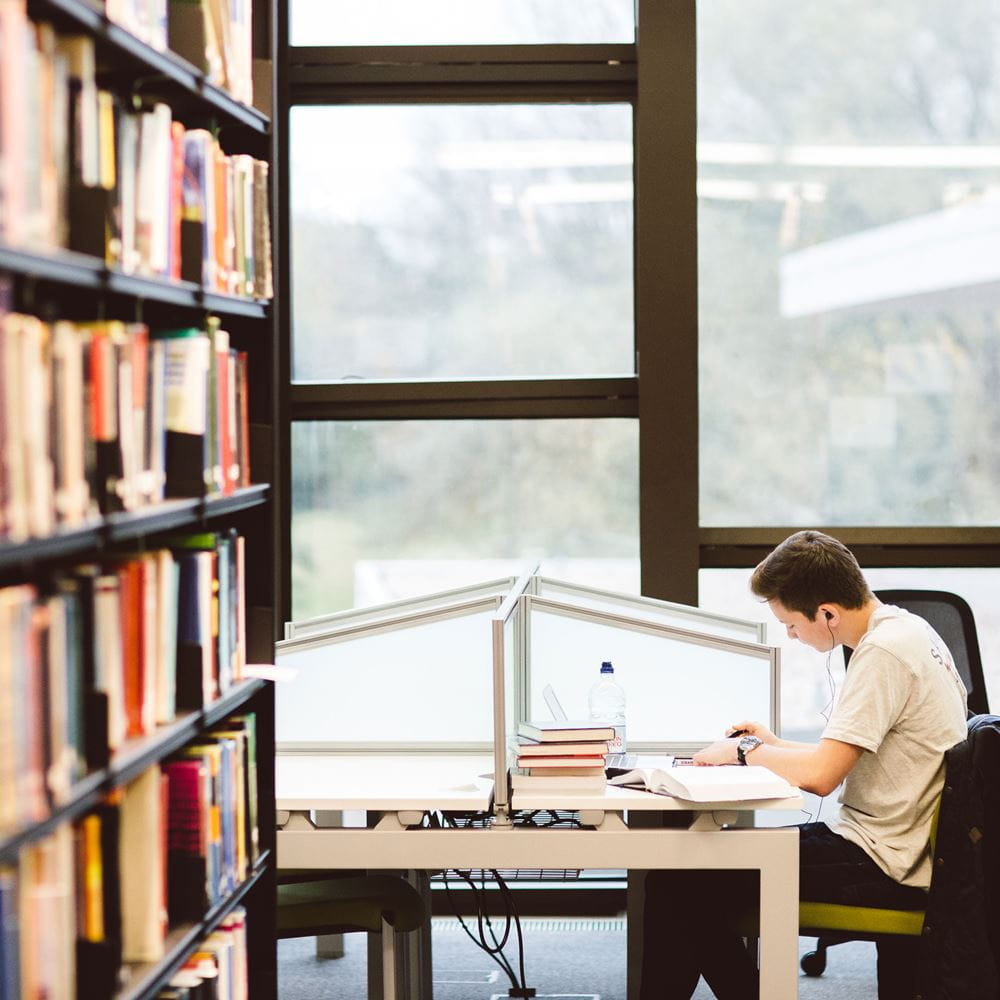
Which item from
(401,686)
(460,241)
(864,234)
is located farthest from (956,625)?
(460,241)

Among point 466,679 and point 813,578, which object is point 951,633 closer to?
point 813,578

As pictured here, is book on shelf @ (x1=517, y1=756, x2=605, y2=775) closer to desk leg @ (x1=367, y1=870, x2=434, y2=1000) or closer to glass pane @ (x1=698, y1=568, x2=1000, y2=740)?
desk leg @ (x1=367, y1=870, x2=434, y2=1000)

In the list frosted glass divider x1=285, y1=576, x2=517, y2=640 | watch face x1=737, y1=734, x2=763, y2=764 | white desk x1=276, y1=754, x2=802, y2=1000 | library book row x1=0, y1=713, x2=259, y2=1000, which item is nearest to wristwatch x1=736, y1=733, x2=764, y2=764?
watch face x1=737, y1=734, x2=763, y2=764

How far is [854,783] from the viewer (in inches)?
106

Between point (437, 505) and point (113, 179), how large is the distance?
2.64 m

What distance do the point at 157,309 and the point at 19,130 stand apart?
636 millimetres

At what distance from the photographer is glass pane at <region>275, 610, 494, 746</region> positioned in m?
3.21

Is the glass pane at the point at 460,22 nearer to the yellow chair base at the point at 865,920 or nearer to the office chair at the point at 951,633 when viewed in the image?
the office chair at the point at 951,633

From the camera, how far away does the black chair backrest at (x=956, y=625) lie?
344cm

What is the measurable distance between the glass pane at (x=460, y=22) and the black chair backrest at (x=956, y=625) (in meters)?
1.92

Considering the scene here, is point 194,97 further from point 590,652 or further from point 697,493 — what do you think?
point 697,493

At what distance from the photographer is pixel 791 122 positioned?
413 cm

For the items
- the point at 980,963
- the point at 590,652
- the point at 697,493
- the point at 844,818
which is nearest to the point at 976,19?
the point at 697,493

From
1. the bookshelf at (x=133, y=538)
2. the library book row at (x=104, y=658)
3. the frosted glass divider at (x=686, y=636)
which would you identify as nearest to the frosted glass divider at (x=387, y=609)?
the frosted glass divider at (x=686, y=636)
